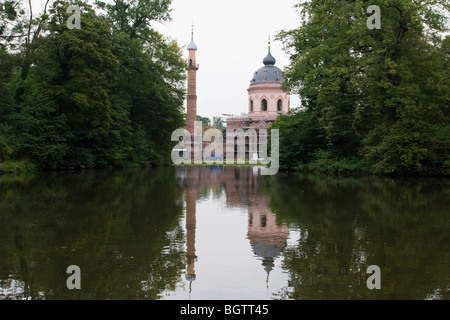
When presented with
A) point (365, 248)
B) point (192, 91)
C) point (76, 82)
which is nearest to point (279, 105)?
point (192, 91)

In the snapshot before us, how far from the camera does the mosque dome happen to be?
8375 cm

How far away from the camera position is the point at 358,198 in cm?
1472

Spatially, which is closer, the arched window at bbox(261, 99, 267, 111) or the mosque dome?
the mosque dome

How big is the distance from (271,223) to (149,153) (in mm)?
34925

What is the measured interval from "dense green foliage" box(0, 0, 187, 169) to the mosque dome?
4352 cm

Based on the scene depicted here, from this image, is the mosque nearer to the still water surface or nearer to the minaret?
the minaret

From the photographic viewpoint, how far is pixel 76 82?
3186 cm

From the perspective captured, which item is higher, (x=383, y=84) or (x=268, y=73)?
(x=268, y=73)

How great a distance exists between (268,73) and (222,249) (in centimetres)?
7909

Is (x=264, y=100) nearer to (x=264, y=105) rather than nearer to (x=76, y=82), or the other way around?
(x=264, y=105)

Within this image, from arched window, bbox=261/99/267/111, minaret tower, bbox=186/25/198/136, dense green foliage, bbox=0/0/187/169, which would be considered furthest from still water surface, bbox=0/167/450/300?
arched window, bbox=261/99/267/111
